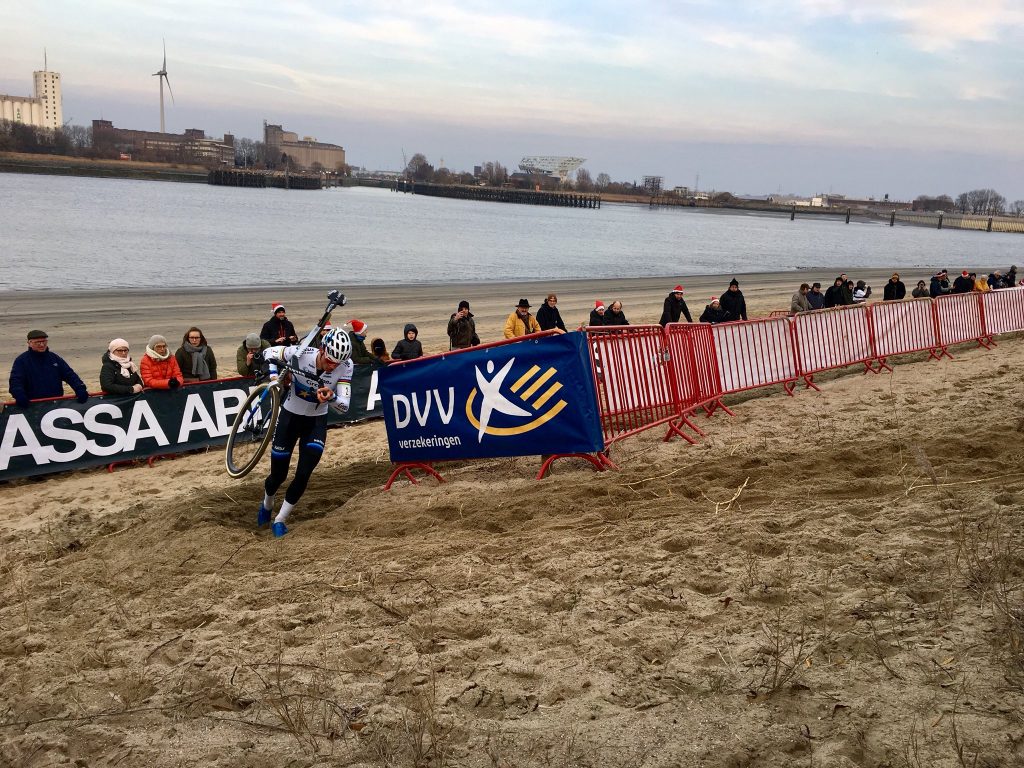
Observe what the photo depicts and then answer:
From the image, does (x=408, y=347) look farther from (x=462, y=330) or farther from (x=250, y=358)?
(x=250, y=358)

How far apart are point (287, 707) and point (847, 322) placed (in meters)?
12.8

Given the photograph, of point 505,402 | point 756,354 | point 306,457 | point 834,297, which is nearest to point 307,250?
point 834,297

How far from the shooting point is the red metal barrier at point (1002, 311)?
1864 centimetres

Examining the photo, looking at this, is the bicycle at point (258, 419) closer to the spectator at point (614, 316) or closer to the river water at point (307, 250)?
the spectator at point (614, 316)

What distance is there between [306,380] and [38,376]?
15.7 ft

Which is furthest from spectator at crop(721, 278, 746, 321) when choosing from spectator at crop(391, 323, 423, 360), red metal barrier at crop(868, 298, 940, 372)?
spectator at crop(391, 323, 423, 360)

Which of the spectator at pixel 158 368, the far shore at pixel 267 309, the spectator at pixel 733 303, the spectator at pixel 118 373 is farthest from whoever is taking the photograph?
the far shore at pixel 267 309

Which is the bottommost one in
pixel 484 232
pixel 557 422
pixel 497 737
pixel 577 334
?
pixel 497 737

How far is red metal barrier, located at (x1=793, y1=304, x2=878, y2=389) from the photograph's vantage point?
13.6 metres

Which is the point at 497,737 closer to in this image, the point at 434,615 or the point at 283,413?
the point at 434,615

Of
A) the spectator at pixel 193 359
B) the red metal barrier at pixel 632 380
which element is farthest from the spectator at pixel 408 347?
the red metal barrier at pixel 632 380

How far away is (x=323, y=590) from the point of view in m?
5.80

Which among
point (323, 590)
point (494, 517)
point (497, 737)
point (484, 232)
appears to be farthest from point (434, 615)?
point (484, 232)

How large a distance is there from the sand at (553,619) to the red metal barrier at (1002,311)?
1147 cm
